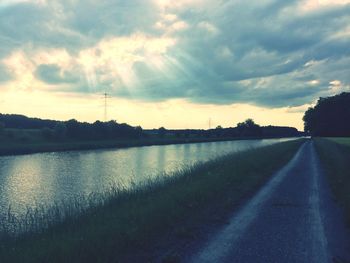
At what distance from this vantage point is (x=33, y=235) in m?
11.5

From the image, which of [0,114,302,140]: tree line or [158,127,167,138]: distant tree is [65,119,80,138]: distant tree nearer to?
[0,114,302,140]: tree line

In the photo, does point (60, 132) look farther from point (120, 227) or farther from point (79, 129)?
point (120, 227)

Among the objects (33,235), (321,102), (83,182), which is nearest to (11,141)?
(83,182)

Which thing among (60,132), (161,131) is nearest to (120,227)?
(60,132)

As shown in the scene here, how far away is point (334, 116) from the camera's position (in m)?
132

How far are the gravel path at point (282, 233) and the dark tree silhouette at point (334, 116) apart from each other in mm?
125239

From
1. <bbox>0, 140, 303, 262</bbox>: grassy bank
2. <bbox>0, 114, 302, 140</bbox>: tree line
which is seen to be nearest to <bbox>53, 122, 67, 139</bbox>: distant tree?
<bbox>0, 114, 302, 140</bbox>: tree line

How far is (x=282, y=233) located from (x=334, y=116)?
134 m

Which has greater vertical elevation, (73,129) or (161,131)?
(161,131)

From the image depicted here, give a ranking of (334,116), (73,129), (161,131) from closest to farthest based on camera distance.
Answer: (73,129), (334,116), (161,131)

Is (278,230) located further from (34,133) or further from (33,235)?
(34,133)

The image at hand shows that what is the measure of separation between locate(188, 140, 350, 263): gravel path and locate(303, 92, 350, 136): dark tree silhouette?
→ 12524 cm

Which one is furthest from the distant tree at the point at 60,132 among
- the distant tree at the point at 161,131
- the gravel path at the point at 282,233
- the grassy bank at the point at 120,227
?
the gravel path at the point at 282,233

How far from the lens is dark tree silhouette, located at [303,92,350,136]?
12975 centimetres
